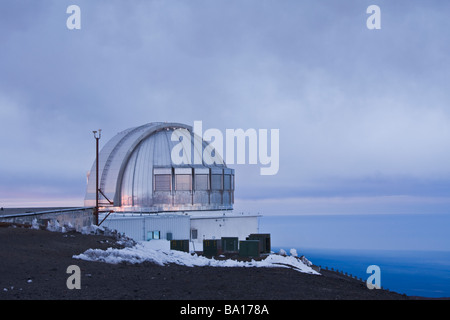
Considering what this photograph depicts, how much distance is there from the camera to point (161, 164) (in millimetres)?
34906

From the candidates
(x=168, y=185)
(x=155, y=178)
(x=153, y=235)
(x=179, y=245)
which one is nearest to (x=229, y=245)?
(x=179, y=245)

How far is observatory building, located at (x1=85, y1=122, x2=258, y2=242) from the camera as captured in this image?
34125mm

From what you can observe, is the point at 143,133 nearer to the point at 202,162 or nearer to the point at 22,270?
the point at 202,162

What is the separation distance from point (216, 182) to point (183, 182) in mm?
2697

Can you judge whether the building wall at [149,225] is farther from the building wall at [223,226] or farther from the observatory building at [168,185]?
the building wall at [223,226]

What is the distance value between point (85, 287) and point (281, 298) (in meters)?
4.30

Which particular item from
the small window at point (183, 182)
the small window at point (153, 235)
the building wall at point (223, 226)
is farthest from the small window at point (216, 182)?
the small window at point (153, 235)

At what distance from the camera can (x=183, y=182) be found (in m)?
34.5

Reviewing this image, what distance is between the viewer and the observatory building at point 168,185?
34125mm

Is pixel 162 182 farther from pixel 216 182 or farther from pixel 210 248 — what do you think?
pixel 210 248

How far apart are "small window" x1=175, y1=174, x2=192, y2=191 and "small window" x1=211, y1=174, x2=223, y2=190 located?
1.88 m

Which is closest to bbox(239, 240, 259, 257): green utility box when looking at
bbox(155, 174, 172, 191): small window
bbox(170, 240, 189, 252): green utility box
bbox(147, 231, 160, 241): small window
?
bbox(170, 240, 189, 252): green utility box

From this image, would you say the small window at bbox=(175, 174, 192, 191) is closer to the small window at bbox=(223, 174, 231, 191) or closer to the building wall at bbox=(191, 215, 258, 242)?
the building wall at bbox=(191, 215, 258, 242)
